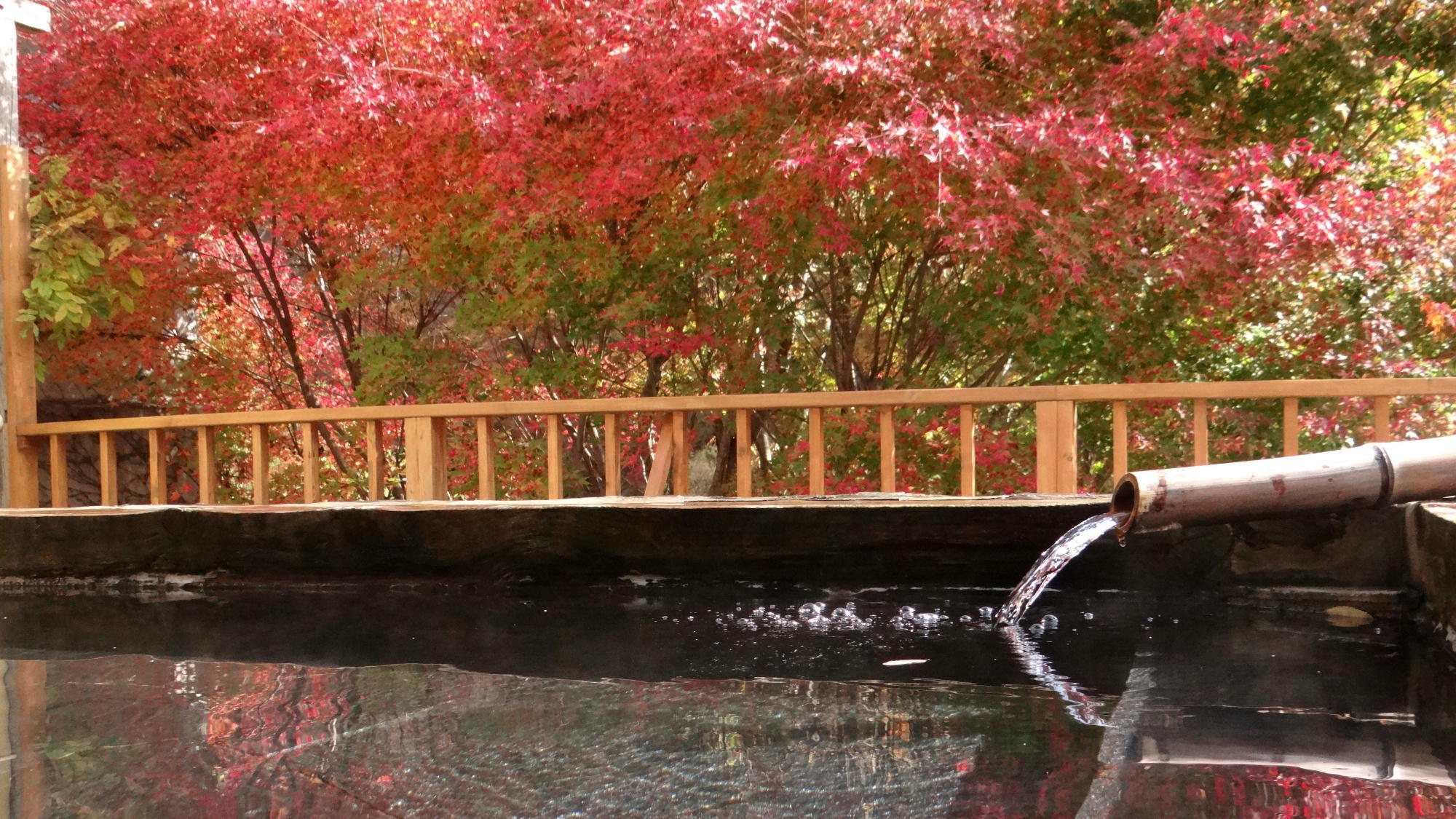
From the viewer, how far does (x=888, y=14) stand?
158 inches

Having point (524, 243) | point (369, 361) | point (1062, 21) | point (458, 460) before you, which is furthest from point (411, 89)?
point (1062, 21)

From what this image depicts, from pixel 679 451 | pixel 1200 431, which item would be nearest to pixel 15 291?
pixel 679 451

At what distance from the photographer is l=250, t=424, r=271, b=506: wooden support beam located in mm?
4098

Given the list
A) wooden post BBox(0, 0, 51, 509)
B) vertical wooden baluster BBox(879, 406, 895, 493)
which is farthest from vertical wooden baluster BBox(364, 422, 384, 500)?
wooden post BBox(0, 0, 51, 509)

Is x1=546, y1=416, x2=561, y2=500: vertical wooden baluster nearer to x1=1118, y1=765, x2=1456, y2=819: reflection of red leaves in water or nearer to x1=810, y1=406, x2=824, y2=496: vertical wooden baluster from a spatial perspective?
x1=810, y1=406, x2=824, y2=496: vertical wooden baluster

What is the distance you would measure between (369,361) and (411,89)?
4.79 feet

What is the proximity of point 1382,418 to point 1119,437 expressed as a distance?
2.17 ft

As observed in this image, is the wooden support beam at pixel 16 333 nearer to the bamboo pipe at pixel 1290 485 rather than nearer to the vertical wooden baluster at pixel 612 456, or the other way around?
the vertical wooden baluster at pixel 612 456

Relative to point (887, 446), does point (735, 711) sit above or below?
below

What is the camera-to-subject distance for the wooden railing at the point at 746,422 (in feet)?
9.89

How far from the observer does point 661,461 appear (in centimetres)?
378

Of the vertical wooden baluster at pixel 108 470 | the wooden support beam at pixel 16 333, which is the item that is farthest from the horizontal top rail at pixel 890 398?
the wooden support beam at pixel 16 333

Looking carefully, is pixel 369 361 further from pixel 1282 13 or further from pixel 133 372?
pixel 1282 13

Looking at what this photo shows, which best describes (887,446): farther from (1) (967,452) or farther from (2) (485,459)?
(2) (485,459)
